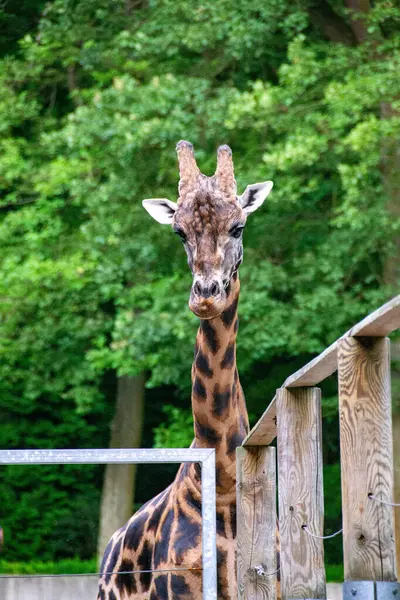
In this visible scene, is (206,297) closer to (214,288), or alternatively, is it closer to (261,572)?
(214,288)

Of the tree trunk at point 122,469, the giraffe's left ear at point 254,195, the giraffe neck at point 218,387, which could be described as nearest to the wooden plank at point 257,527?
the giraffe neck at point 218,387

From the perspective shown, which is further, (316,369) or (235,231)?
(235,231)

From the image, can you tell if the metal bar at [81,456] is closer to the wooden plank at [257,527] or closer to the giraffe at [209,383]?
the wooden plank at [257,527]

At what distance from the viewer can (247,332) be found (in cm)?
1527

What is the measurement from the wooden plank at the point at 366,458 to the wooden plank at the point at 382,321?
0.04 meters

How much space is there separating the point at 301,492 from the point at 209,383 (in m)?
2.20

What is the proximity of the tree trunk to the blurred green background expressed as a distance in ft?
0.40

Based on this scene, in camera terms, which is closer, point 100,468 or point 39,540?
point 39,540

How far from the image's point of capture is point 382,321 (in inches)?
129

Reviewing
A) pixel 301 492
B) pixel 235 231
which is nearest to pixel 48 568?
pixel 235 231

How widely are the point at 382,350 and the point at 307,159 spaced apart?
11.5 metres

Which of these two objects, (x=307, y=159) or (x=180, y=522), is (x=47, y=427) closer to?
(x=307, y=159)

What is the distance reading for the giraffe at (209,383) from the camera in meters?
6.10

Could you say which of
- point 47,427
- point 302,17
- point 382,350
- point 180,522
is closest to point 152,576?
point 180,522
